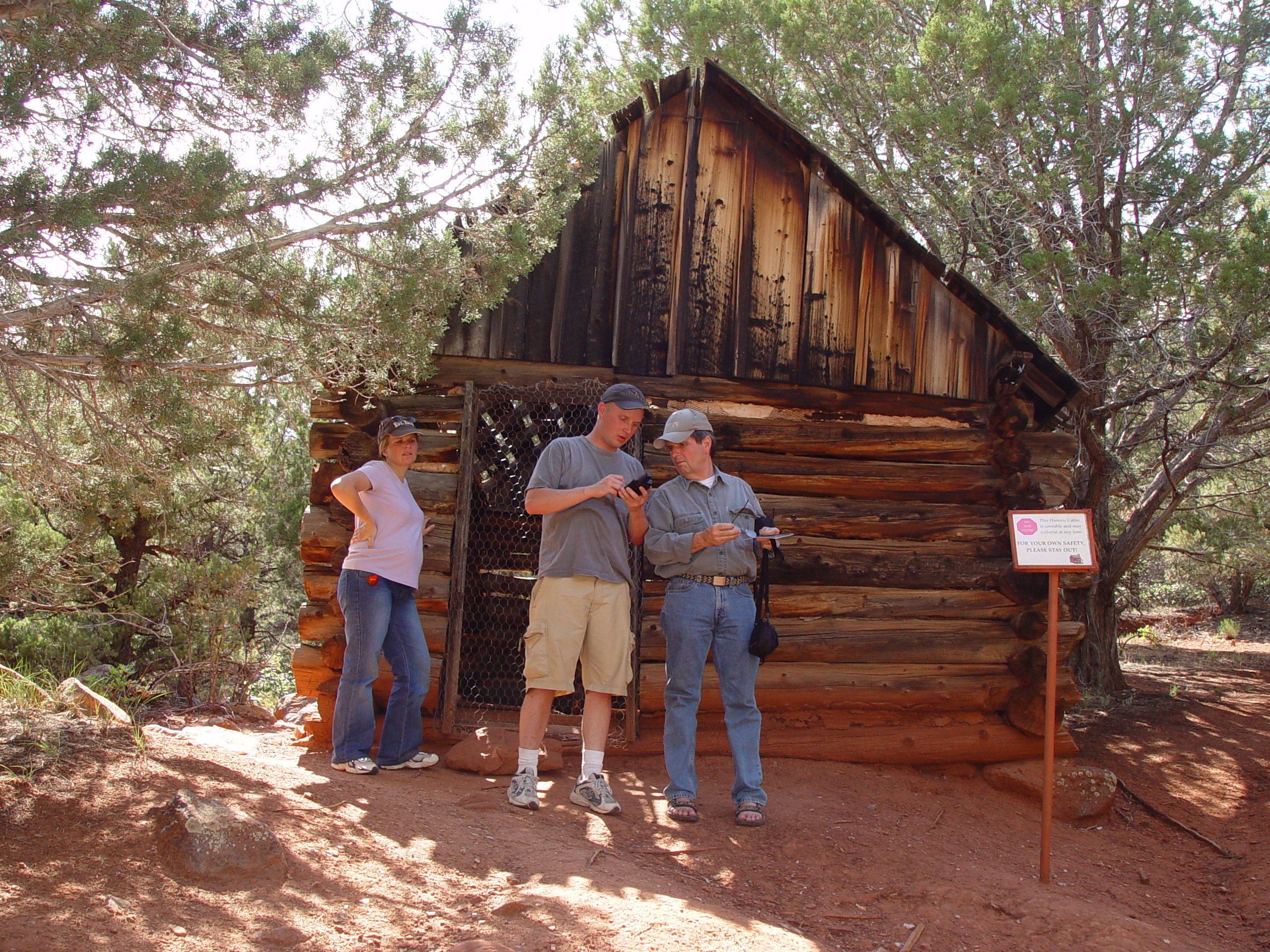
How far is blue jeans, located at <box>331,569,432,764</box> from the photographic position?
181 inches

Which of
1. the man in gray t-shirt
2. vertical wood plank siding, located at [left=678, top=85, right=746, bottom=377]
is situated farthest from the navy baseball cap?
vertical wood plank siding, located at [left=678, top=85, right=746, bottom=377]

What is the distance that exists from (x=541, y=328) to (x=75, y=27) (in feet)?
10.1

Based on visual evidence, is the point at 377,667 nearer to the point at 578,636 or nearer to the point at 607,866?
the point at 578,636

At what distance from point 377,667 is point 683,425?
202cm

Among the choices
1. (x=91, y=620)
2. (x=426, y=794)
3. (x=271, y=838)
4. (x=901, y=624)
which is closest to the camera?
(x=271, y=838)

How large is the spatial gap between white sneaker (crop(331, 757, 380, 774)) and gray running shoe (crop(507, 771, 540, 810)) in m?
0.83

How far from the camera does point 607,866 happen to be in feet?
11.5

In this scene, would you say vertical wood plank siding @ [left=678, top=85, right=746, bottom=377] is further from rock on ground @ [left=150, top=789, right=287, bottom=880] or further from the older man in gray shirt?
rock on ground @ [left=150, top=789, right=287, bottom=880]

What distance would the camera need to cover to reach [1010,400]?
21.3 feet

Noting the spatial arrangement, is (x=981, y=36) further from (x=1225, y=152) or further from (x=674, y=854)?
(x=674, y=854)

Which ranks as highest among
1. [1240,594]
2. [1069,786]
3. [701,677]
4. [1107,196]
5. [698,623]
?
[1107,196]

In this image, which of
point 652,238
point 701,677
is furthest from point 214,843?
point 652,238

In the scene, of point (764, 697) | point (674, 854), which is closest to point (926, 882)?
point (674, 854)

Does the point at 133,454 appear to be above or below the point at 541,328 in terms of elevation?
below
